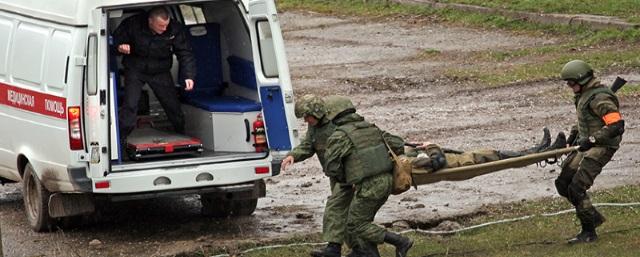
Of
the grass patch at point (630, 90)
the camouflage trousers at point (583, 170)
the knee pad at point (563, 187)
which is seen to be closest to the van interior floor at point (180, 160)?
the knee pad at point (563, 187)

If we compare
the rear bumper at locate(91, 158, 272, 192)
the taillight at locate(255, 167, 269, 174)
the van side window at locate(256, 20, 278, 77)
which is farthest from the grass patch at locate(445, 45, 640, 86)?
the rear bumper at locate(91, 158, 272, 192)

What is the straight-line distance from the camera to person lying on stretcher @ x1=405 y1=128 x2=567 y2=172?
38.2 ft

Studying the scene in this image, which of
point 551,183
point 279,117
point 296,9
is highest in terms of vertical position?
point 279,117

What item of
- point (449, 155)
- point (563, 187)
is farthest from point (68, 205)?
point (563, 187)

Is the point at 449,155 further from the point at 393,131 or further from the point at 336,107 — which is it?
the point at 393,131

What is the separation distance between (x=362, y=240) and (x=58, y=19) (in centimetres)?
349

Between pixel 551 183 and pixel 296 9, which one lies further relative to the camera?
pixel 296 9

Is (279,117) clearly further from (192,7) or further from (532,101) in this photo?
(532,101)

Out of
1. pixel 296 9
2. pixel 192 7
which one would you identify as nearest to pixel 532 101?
pixel 192 7

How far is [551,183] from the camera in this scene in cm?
1533

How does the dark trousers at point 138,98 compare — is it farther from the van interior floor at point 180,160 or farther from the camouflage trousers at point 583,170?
the camouflage trousers at point 583,170

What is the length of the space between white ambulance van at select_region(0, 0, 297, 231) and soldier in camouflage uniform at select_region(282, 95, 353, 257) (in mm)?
1663

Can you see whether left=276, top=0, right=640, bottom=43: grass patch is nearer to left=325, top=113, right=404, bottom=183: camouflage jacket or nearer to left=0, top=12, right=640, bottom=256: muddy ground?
left=0, top=12, right=640, bottom=256: muddy ground

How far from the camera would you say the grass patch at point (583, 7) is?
26.4 meters
